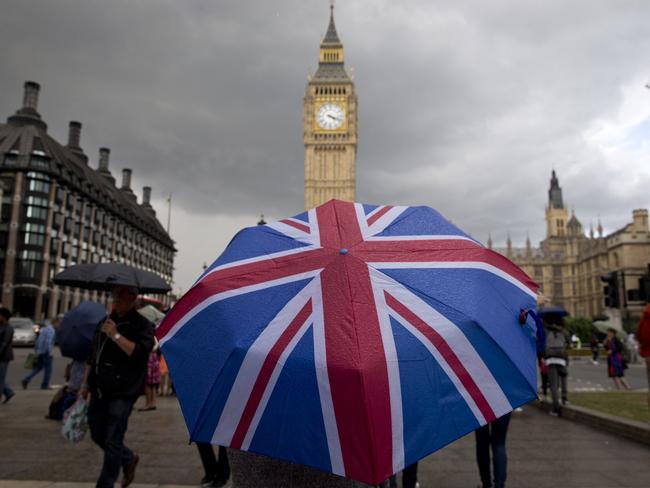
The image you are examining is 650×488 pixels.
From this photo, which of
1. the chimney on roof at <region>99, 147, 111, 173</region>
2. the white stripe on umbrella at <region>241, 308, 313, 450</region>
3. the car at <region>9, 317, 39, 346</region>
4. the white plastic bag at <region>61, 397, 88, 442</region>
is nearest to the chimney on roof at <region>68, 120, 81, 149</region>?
the chimney on roof at <region>99, 147, 111, 173</region>

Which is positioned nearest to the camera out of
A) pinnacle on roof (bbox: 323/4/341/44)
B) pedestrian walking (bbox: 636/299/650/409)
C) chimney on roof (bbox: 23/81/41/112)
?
pedestrian walking (bbox: 636/299/650/409)

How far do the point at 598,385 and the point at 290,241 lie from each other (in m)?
15.8

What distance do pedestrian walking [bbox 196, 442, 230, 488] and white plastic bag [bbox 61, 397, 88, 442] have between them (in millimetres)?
1161

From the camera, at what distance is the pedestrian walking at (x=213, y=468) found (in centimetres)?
493

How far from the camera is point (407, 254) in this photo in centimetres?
220

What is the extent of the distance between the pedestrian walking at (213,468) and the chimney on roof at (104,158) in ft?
318

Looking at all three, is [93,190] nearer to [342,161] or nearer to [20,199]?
[20,199]

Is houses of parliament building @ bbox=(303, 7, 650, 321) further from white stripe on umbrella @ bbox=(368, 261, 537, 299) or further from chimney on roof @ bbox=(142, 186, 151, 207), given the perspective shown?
white stripe on umbrella @ bbox=(368, 261, 537, 299)

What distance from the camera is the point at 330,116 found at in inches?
3073

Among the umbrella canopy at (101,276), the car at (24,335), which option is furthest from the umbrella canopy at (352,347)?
the car at (24,335)

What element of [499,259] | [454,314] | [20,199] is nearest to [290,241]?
[454,314]

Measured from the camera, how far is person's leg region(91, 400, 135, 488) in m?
3.94

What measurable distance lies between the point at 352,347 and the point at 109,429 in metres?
3.11

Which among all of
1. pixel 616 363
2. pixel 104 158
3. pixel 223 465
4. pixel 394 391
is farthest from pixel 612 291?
pixel 104 158
